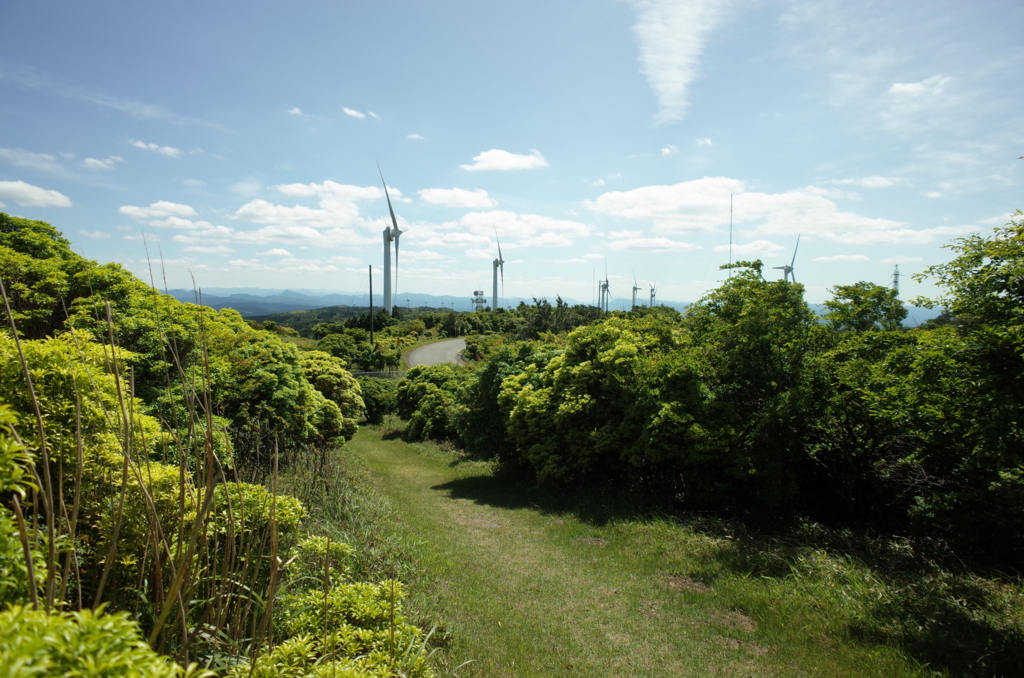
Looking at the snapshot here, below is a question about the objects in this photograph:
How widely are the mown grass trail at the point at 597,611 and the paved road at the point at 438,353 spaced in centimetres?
3064

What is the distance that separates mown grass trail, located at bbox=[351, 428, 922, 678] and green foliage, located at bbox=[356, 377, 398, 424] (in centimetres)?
2081

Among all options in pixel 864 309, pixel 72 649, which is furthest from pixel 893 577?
pixel 72 649

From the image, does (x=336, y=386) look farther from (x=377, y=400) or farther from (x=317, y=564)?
(x=317, y=564)

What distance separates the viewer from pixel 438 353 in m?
49.1

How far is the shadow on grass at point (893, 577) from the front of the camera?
5805 mm

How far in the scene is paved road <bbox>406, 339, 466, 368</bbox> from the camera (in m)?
44.3

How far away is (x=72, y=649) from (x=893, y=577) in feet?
31.2

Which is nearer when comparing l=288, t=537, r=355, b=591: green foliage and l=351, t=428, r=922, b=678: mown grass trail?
l=288, t=537, r=355, b=591: green foliage

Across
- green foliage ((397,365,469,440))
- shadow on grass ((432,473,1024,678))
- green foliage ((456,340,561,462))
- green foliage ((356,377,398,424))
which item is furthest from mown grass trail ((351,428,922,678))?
green foliage ((356,377,398,424))

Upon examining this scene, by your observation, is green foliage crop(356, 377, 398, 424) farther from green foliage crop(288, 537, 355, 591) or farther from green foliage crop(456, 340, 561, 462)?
green foliage crop(288, 537, 355, 591)

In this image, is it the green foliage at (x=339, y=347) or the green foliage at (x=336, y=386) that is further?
the green foliage at (x=339, y=347)

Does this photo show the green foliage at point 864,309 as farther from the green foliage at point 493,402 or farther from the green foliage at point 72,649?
the green foliage at point 72,649

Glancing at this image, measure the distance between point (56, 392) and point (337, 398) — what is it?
52.1 feet

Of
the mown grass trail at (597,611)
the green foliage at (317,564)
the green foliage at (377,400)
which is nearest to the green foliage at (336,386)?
the mown grass trail at (597,611)
